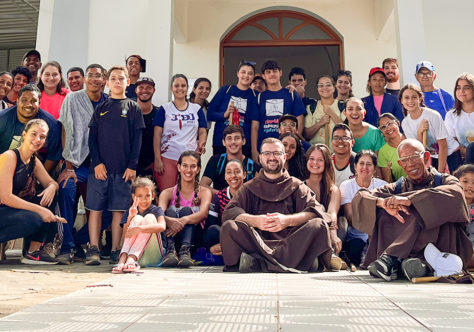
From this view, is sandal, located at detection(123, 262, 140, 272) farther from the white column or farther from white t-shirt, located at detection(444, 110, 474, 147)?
the white column

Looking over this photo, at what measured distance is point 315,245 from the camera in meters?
4.23

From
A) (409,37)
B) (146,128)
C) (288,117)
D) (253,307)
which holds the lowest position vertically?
(253,307)

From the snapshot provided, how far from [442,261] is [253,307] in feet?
6.08

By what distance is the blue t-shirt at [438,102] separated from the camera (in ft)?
19.3

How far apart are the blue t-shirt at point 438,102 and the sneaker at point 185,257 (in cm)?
344

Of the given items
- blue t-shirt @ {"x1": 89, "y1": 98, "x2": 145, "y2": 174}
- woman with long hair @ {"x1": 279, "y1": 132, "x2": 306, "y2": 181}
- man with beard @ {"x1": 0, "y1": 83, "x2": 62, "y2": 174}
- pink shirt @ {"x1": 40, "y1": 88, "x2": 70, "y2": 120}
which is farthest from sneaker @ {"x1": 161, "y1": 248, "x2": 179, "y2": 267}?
pink shirt @ {"x1": 40, "y1": 88, "x2": 70, "y2": 120}

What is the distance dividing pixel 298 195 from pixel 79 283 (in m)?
2.14

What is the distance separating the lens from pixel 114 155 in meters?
4.97

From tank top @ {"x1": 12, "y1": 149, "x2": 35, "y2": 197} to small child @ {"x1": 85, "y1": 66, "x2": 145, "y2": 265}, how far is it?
0.57 m

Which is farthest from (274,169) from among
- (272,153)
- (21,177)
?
(21,177)

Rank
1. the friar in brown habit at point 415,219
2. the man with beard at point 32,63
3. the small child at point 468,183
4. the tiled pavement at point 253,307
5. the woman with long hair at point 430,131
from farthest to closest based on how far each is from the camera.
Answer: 1. the man with beard at point 32,63
2. the woman with long hair at point 430,131
3. the small child at point 468,183
4. the friar in brown habit at point 415,219
5. the tiled pavement at point 253,307

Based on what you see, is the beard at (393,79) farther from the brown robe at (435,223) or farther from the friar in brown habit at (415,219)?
the brown robe at (435,223)

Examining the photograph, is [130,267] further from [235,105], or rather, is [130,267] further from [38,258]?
[235,105]

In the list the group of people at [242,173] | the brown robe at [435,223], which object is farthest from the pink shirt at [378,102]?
the brown robe at [435,223]
